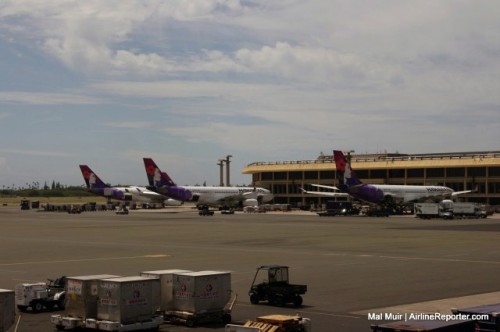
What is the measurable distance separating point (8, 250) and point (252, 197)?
3817 inches

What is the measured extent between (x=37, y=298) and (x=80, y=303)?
4.44m

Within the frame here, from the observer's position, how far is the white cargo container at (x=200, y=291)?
2112 cm

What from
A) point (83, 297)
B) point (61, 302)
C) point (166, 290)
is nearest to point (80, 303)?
point (83, 297)

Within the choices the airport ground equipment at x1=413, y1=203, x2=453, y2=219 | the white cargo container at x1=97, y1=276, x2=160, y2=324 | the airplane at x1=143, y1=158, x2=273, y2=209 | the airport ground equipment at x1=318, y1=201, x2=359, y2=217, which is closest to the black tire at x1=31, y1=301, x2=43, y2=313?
the white cargo container at x1=97, y1=276, x2=160, y2=324

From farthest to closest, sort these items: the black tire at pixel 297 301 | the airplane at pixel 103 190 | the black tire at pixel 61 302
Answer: the airplane at pixel 103 190 < the black tire at pixel 297 301 < the black tire at pixel 61 302

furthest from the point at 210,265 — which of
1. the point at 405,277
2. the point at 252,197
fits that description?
the point at 252,197

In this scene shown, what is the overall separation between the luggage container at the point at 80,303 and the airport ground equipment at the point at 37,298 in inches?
145

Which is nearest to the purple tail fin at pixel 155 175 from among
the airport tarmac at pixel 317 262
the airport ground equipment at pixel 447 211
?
the airport ground equipment at pixel 447 211

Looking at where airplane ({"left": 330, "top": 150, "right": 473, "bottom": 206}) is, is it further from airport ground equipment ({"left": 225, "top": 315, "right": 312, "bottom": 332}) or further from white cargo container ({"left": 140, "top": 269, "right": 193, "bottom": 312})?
airport ground equipment ({"left": 225, "top": 315, "right": 312, "bottom": 332})

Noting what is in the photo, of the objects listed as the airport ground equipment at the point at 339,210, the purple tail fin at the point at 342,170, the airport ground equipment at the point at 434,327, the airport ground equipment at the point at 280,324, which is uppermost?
the purple tail fin at the point at 342,170

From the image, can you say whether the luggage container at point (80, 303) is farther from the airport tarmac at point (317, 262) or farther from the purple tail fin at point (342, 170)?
the purple tail fin at point (342, 170)

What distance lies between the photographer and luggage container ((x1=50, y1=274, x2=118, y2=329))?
2014 centimetres

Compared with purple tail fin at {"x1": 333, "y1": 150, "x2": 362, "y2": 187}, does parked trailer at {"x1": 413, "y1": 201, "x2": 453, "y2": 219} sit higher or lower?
lower

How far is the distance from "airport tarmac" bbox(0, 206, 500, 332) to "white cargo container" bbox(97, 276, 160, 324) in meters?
1.28
